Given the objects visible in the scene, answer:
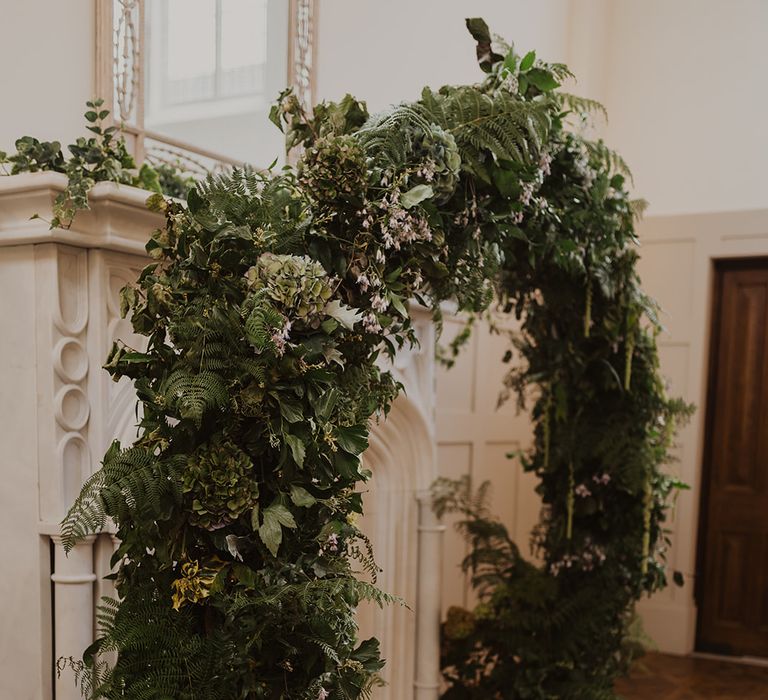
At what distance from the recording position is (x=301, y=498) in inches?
66.7

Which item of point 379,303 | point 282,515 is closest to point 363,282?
point 379,303

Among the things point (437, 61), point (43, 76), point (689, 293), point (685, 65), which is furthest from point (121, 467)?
point (685, 65)

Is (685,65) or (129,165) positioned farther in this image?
(685,65)

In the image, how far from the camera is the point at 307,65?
332 cm

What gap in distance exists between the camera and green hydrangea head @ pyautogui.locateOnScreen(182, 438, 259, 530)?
1628 mm

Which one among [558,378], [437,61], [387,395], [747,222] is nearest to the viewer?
[387,395]

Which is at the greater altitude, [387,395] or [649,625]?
[387,395]

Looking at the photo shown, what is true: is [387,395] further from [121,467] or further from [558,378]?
[558,378]

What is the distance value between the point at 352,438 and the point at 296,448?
18cm

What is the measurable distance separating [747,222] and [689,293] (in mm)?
575

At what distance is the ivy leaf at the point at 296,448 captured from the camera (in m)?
1.63

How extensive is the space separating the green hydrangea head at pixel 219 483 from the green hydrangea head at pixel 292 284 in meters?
0.29

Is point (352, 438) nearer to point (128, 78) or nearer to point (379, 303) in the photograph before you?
point (379, 303)

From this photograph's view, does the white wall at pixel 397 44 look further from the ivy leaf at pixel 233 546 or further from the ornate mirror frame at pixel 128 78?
the ivy leaf at pixel 233 546
